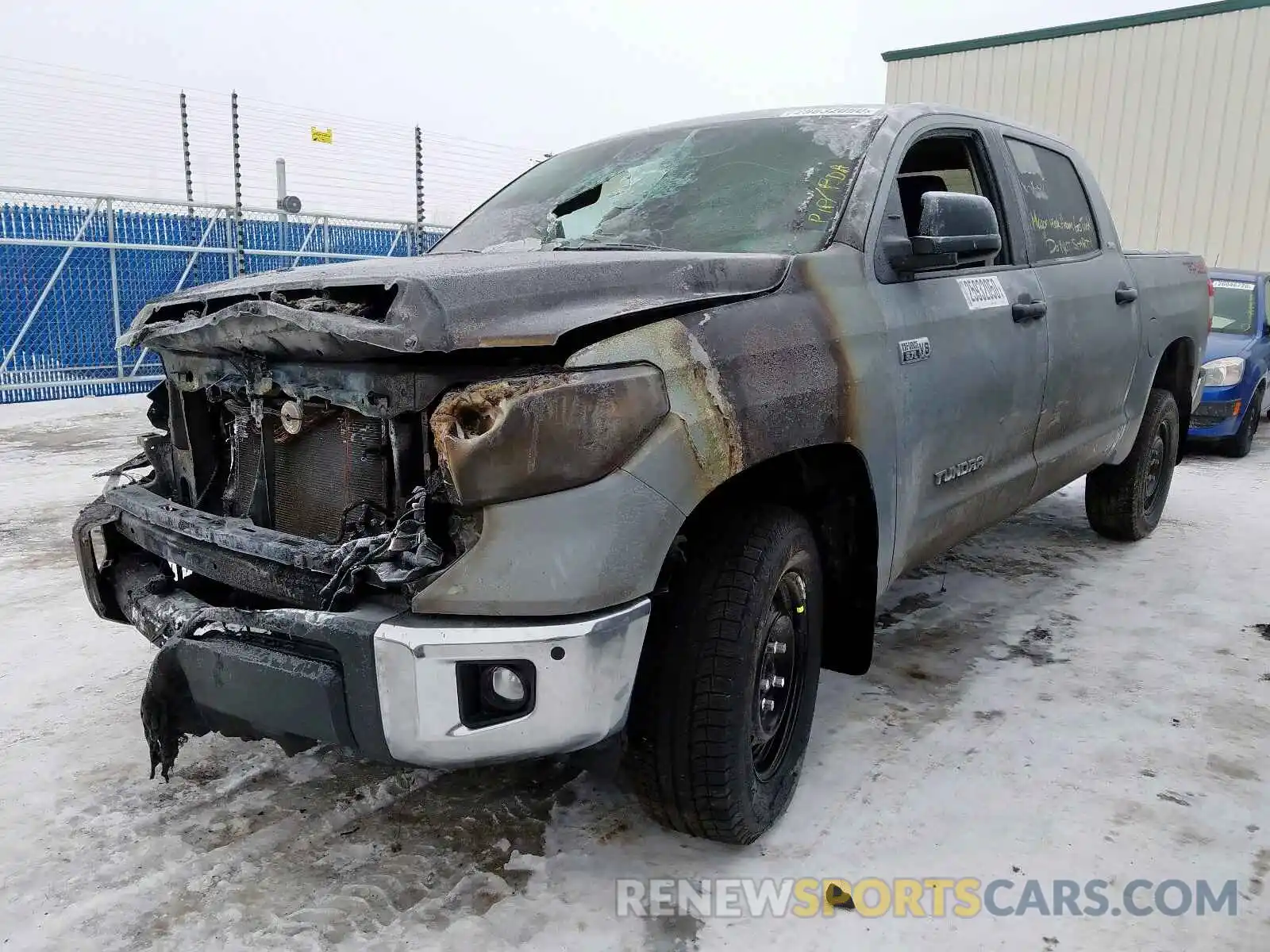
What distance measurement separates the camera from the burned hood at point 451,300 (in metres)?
1.84

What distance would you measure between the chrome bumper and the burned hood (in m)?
0.54

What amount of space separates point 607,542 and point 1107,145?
15.6 m

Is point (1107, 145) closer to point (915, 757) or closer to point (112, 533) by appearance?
point (915, 757)

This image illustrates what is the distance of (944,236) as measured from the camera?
8.67 ft

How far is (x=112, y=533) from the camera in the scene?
2.64 meters

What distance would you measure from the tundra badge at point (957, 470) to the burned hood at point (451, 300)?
93 centimetres

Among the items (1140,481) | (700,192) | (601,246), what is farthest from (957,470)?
(1140,481)

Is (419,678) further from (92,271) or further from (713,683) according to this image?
(92,271)

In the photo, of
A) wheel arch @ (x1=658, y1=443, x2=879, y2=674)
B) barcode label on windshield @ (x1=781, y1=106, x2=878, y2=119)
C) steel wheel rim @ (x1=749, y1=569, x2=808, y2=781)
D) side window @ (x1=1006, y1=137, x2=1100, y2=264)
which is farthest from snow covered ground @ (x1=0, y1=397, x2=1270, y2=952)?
barcode label on windshield @ (x1=781, y1=106, x2=878, y2=119)

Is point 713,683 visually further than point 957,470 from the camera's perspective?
No

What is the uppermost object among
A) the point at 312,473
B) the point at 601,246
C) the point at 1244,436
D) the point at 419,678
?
the point at 601,246

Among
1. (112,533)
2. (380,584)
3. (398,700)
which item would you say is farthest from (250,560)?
(112,533)

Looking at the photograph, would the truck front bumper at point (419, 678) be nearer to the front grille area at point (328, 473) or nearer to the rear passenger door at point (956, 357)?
the front grille area at point (328, 473)

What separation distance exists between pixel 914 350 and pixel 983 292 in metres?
0.62
